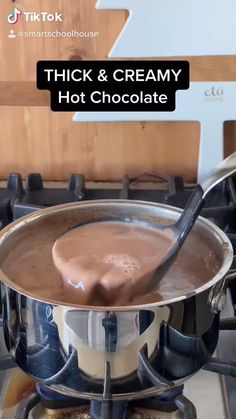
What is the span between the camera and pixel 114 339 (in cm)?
50

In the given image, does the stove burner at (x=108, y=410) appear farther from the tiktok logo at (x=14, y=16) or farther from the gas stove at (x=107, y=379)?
the tiktok logo at (x=14, y=16)

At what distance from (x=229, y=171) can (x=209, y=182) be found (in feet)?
0.07

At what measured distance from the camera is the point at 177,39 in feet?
2.86

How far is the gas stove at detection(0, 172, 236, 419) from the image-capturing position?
596mm

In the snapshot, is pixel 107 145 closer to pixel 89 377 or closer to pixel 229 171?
pixel 229 171

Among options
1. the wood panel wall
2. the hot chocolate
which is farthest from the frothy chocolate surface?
the wood panel wall

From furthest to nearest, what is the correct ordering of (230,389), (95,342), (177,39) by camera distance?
(177,39) → (230,389) → (95,342)

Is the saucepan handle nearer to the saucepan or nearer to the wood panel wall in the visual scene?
the saucepan

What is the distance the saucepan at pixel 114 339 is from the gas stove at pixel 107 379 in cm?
1

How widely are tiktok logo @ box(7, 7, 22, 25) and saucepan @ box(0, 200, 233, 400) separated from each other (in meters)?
0.46

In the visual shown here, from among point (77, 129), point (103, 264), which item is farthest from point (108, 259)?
point (77, 129)

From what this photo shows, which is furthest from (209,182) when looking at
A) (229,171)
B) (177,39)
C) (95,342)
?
(177,39)

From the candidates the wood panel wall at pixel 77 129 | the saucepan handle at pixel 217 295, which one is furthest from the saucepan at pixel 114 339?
the wood panel wall at pixel 77 129

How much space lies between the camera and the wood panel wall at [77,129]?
88 cm
